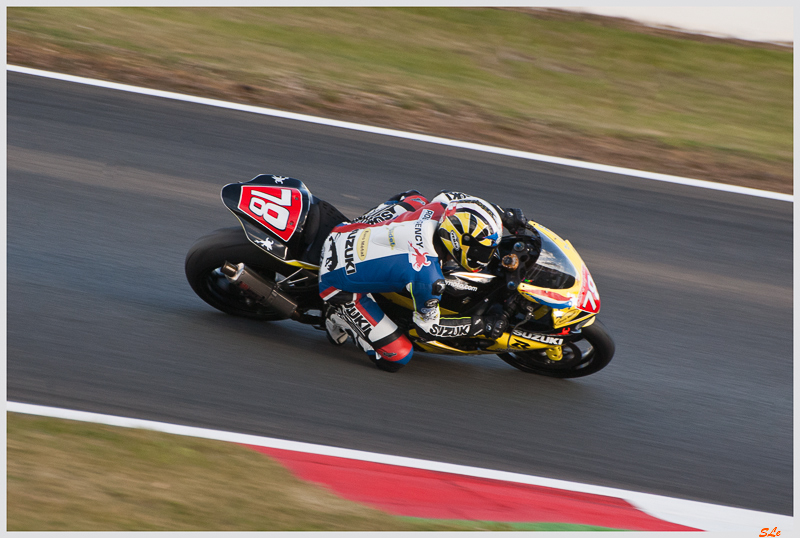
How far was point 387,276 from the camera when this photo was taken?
5809mm

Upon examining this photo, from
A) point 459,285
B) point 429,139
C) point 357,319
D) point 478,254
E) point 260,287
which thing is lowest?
point 357,319

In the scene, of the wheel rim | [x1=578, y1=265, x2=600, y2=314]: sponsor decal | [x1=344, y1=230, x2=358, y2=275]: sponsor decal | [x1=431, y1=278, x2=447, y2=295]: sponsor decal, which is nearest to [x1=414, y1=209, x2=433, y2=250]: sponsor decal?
[x1=431, y1=278, x2=447, y2=295]: sponsor decal

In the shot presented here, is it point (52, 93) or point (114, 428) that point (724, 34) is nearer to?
point (52, 93)

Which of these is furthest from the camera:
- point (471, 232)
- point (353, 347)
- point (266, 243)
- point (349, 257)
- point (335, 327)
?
point (353, 347)

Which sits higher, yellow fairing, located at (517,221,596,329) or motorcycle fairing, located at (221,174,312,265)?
motorcycle fairing, located at (221,174,312,265)

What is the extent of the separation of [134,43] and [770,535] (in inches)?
372

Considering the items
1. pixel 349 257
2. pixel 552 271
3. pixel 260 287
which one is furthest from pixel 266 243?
pixel 552 271

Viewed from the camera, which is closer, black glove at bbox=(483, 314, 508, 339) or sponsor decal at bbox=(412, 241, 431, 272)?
sponsor decal at bbox=(412, 241, 431, 272)

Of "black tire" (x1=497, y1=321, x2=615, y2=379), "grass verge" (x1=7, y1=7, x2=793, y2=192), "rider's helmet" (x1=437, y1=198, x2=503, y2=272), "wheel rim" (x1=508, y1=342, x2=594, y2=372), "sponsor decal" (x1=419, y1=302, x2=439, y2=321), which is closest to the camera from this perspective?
"rider's helmet" (x1=437, y1=198, x2=503, y2=272)

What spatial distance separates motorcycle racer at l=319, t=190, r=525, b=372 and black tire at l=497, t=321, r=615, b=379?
0.87 metres

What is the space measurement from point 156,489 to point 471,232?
2580mm

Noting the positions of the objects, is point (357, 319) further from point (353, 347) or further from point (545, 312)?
point (545, 312)

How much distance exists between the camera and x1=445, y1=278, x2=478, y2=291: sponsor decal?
5938mm

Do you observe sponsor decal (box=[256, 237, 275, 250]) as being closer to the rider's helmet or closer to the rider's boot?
the rider's boot
